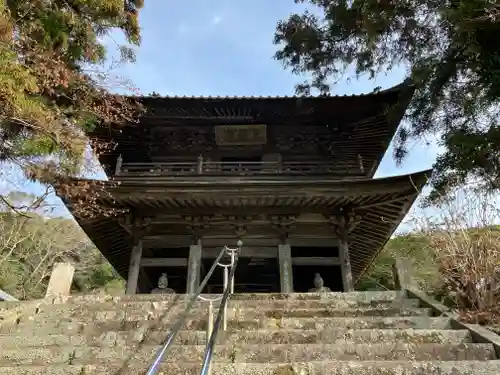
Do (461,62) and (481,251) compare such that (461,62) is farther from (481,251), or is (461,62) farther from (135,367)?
(135,367)

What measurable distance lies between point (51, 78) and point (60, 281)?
296 cm

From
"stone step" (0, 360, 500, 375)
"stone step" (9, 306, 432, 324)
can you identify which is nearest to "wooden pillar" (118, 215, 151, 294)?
"stone step" (9, 306, 432, 324)

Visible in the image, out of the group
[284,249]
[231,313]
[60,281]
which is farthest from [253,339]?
[284,249]

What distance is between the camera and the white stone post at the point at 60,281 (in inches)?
246

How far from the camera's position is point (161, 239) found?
9.69m

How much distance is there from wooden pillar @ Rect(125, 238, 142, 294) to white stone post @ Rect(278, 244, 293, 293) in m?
3.00

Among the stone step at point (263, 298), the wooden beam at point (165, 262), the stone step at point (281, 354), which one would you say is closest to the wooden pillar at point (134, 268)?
the wooden beam at point (165, 262)

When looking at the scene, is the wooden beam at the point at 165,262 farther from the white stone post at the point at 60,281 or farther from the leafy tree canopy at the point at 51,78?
the leafy tree canopy at the point at 51,78

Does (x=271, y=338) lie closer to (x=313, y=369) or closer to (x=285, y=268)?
(x=313, y=369)

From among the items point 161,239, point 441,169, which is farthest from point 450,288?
point 161,239

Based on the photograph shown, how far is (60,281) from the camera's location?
253 inches

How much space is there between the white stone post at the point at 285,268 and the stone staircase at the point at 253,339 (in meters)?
2.75

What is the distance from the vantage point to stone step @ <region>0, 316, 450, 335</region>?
4.66m

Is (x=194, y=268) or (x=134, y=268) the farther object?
(x=134, y=268)
